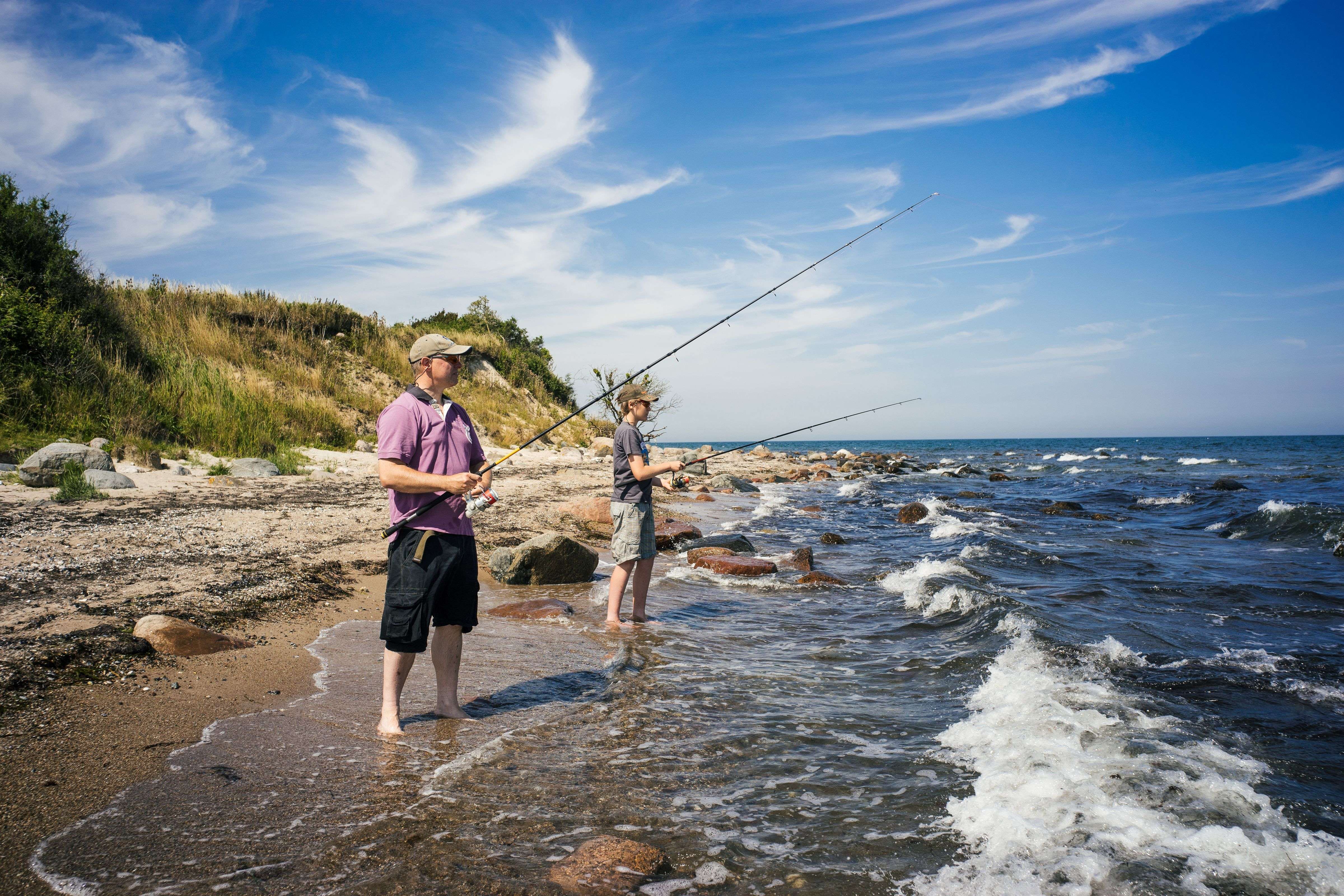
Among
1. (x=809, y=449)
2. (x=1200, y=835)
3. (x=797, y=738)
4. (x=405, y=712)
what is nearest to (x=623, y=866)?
(x=797, y=738)

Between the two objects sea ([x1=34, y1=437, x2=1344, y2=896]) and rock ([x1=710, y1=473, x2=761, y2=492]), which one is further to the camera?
rock ([x1=710, y1=473, x2=761, y2=492])

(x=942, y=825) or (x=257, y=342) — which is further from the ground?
(x=257, y=342)

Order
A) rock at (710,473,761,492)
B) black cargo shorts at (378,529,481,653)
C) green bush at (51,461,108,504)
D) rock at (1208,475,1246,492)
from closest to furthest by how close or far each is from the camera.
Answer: black cargo shorts at (378,529,481,653)
green bush at (51,461,108,504)
rock at (1208,475,1246,492)
rock at (710,473,761,492)

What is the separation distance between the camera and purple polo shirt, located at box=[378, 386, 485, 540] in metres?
3.72

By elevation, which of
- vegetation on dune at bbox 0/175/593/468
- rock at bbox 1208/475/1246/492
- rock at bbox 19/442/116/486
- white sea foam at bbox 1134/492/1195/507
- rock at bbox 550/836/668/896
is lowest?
white sea foam at bbox 1134/492/1195/507

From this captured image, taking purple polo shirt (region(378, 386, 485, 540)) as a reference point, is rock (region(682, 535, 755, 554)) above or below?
below

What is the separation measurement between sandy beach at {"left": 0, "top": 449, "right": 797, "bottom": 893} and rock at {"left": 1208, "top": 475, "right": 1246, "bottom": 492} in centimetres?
2346

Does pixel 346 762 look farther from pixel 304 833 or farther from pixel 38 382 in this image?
pixel 38 382

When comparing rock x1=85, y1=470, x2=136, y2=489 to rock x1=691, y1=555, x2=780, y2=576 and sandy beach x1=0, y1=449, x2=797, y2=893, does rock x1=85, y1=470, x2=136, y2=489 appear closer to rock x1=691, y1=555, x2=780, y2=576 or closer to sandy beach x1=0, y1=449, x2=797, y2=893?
sandy beach x1=0, y1=449, x2=797, y2=893

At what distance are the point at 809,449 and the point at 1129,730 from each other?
99.8 meters

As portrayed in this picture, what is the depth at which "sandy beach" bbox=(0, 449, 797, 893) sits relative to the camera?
3.12 metres

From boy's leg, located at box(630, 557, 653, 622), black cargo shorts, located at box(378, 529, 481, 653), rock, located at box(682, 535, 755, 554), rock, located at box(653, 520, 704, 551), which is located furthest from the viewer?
rock, located at box(653, 520, 704, 551)

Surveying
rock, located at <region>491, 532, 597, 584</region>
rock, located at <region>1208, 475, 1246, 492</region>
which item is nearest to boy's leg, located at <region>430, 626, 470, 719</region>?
rock, located at <region>491, 532, 597, 584</region>

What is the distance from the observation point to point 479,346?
29.3 meters
